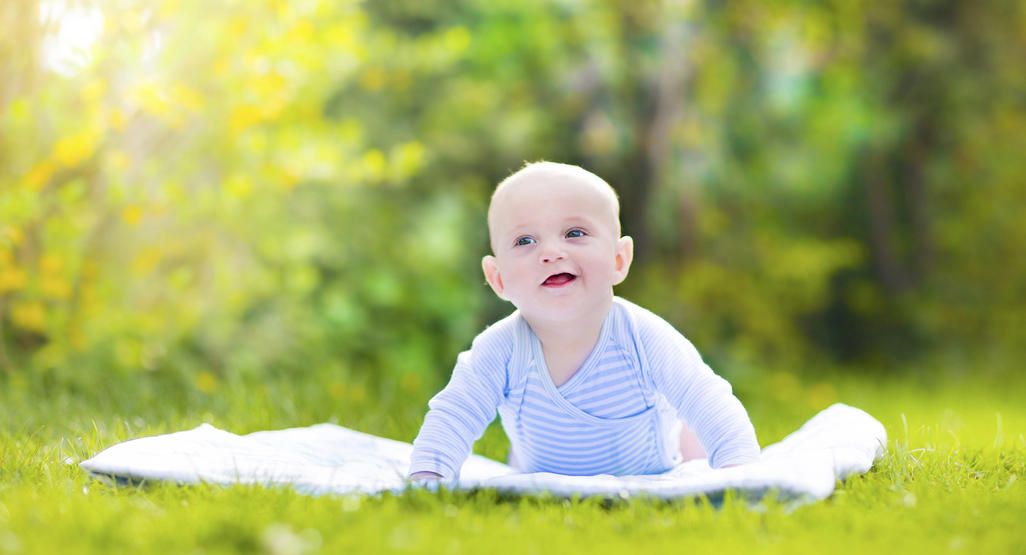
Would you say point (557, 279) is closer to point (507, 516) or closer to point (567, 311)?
point (567, 311)

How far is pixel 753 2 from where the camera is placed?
5266 mm

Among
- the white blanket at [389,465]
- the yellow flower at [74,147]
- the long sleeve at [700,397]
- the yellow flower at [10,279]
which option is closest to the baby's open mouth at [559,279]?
the long sleeve at [700,397]

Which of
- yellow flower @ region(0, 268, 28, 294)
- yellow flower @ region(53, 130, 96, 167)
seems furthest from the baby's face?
yellow flower @ region(0, 268, 28, 294)

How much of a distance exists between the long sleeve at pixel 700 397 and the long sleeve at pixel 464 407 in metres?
0.35

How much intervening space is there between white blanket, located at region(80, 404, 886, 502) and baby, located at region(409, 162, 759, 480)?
0.30 feet

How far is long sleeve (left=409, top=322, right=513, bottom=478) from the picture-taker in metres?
2.04

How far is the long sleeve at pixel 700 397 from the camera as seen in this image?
79.3 inches

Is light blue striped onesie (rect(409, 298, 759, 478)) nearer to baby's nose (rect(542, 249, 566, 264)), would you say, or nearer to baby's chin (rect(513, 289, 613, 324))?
baby's chin (rect(513, 289, 613, 324))

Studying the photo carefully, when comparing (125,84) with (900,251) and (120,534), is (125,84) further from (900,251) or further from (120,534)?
(900,251)

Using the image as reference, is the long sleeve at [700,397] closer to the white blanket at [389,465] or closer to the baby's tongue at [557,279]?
the white blanket at [389,465]

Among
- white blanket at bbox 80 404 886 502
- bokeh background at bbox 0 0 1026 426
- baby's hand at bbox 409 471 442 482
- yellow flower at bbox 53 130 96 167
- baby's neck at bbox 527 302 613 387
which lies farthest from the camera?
bokeh background at bbox 0 0 1026 426

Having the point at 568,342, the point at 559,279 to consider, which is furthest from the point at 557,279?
the point at 568,342

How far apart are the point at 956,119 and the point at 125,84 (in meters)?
5.18

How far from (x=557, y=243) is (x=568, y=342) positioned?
10.6 inches
